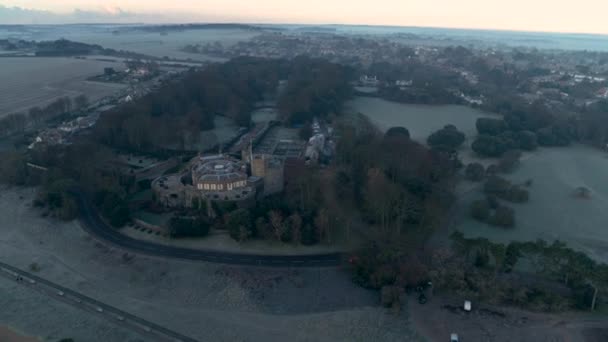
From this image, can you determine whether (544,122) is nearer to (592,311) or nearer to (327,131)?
(327,131)

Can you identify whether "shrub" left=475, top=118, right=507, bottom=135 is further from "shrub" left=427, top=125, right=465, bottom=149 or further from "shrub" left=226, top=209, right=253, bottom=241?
"shrub" left=226, top=209, right=253, bottom=241

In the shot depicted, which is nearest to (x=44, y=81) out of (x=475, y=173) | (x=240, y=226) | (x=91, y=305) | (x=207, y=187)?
(x=207, y=187)

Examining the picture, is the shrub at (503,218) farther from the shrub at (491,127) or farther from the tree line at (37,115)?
the tree line at (37,115)

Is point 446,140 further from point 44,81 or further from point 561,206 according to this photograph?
point 44,81

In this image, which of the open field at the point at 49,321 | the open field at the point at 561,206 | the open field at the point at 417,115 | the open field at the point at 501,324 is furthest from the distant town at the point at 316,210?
the open field at the point at 49,321

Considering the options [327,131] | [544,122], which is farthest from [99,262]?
[544,122]

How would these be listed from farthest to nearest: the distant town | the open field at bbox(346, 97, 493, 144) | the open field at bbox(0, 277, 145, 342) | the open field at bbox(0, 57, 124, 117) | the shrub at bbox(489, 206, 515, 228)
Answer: the open field at bbox(0, 57, 124, 117) < the open field at bbox(346, 97, 493, 144) < the shrub at bbox(489, 206, 515, 228) < the distant town < the open field at bbox(0, 277, 145, 342)

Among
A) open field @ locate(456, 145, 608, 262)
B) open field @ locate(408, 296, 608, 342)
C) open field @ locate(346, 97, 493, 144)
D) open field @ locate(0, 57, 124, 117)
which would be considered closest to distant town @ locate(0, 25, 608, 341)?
open field @ locate(408, 296, 608, 342)
